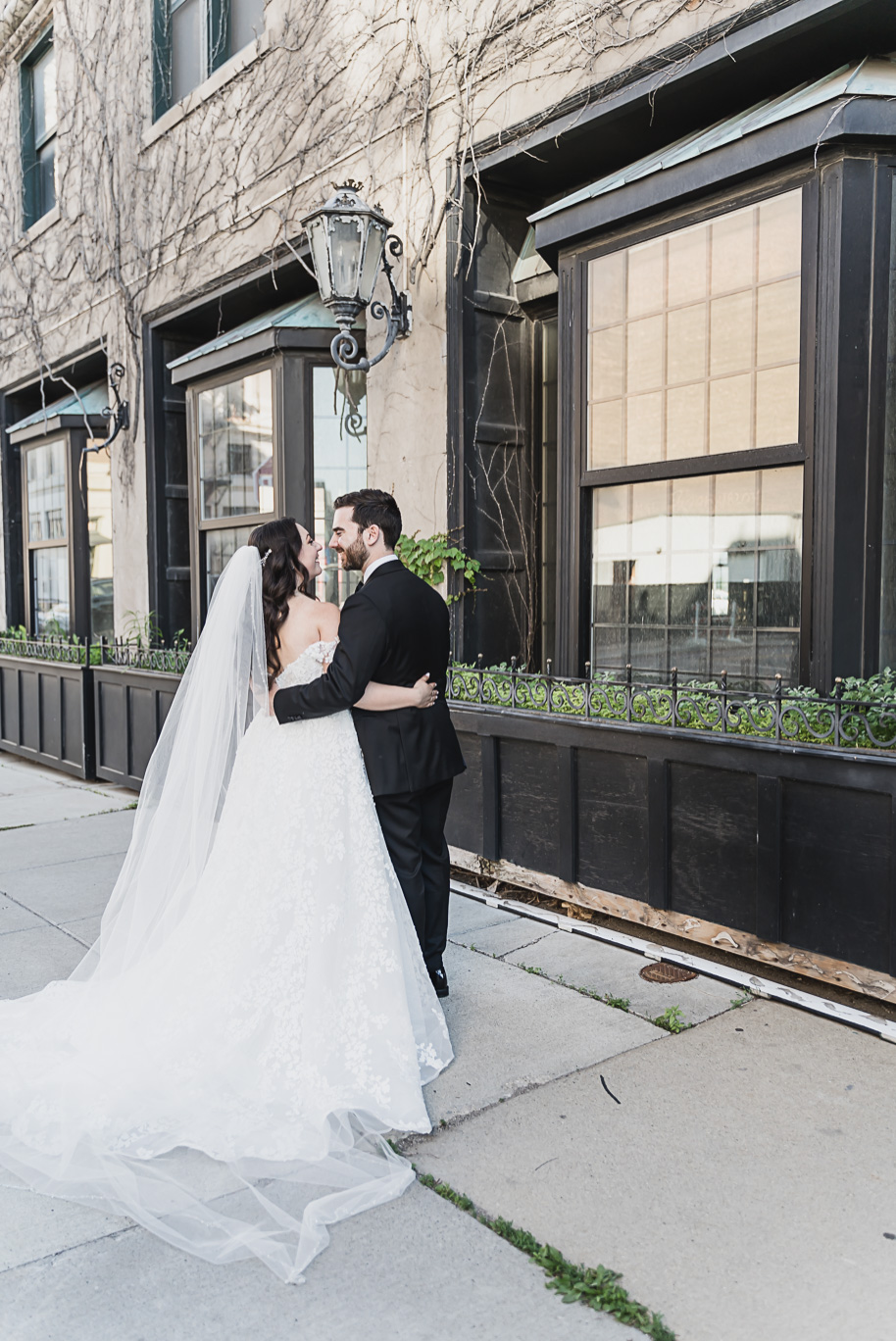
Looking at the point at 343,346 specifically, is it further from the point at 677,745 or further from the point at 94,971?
the point at 94,971

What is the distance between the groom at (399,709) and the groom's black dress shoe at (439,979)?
0.25 ft

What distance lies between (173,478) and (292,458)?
273 cm

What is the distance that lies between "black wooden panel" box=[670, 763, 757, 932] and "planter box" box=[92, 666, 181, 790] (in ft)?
15.8

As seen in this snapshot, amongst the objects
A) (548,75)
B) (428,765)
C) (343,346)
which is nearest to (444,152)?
(548,75)

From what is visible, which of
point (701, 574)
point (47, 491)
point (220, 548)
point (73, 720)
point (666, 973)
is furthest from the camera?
point (47, 491)

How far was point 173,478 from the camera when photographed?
33.5 ft

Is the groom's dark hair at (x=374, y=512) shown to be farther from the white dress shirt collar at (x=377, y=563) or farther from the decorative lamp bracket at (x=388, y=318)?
the decorative lamp bracket at (x=388, y=318)

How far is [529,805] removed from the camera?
18.2 ft

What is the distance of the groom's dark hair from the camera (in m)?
3.91

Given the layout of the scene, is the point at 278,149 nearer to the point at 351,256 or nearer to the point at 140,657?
the point at 351,256

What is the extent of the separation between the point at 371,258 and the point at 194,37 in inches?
178

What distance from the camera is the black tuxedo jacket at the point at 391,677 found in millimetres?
3711

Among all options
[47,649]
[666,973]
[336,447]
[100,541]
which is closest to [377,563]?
[666,973]

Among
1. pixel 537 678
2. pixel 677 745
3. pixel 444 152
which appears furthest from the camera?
pixel 444 152
